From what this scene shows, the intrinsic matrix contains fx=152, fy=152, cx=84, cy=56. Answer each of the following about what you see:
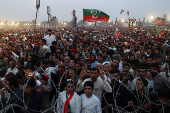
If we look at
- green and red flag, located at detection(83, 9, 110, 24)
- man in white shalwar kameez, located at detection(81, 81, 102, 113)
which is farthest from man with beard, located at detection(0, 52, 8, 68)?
green and red flag, located at detection(83, 9, 110, 24)

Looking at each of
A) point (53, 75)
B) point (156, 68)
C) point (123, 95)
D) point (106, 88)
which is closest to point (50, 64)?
point (53, 75)

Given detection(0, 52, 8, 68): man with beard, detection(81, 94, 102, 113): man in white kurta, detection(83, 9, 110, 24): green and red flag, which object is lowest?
detection(81, 94, 102, 113): man in white kurta

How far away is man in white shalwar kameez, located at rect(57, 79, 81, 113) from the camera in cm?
347

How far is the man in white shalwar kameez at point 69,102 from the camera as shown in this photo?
3475mm

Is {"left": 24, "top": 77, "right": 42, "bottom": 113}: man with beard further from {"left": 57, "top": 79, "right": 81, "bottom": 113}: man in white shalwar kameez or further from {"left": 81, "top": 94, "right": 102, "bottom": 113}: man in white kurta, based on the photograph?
{"left": 81, "top": 94, "right": 102, "bottom": 113}: man in white kurta

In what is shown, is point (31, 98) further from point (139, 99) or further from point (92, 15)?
point (92, 15)

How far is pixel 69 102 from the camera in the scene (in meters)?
3.52

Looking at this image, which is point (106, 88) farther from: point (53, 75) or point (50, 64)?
point (50, 64)

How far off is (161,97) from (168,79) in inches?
54.4

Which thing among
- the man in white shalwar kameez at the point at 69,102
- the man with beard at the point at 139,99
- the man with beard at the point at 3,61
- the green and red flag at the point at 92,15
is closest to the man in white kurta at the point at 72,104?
the man in white shalwar kameez at the point at 69,102

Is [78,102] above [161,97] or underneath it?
underneath

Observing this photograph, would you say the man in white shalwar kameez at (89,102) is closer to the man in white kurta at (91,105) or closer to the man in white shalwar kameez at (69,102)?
the man in white kurta at (91,105)

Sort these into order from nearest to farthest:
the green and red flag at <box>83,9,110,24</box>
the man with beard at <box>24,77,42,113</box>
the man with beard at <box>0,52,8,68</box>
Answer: the man with beard at <box>24,77,42,113</box>
the man with beard at <box>0,52,8,68</box>
the green and red flag at <box>83,9,110,24</box>

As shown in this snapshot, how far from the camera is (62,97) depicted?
3.61 m
